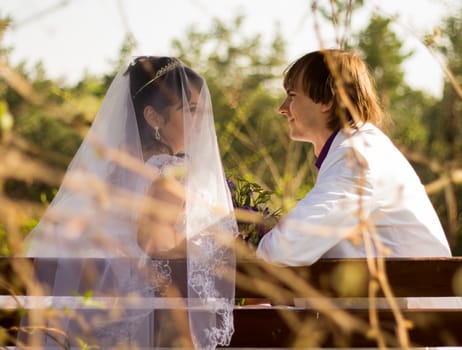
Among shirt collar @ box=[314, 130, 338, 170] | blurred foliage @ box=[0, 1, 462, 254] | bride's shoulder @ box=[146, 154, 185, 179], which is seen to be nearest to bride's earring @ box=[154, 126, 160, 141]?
Answer: bride's shoulder @ box=[146, 154, 185, 179]

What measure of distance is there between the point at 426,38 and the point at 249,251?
55.6 inches

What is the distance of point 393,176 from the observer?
348cm

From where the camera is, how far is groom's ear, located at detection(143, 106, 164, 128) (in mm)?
4000

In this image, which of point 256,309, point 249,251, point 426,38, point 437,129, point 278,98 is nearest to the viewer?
point 426,38

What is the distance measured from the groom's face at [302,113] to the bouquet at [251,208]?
34cm

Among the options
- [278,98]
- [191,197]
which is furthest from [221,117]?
[191,197]

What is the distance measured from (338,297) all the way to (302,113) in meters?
1.24

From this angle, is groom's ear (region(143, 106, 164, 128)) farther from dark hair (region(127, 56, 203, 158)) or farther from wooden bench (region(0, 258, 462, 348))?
wooden bench (region(0, 258, 462, 348))

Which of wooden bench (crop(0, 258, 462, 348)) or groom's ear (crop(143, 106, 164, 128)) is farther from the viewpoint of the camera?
groom's ear (crop(143, 106, 164, 128))

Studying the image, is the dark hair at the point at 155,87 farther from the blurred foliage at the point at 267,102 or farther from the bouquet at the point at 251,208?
the blurred foliage at the point at 267,102

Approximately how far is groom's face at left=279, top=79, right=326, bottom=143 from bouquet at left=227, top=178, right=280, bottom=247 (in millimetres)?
341

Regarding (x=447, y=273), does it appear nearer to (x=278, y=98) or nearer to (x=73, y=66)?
(x=73, y=66)

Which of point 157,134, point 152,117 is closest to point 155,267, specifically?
point 157,134

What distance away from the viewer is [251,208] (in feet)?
12.3
